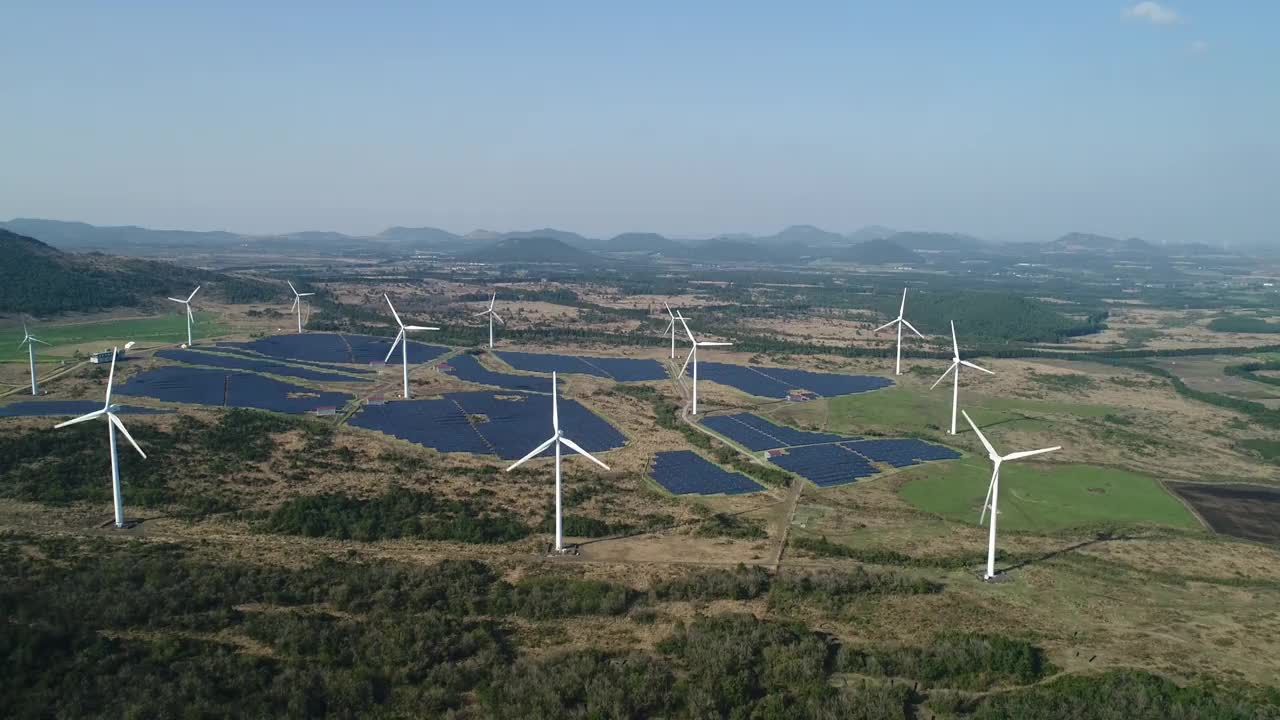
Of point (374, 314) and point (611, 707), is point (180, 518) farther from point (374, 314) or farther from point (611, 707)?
point (374, 314)

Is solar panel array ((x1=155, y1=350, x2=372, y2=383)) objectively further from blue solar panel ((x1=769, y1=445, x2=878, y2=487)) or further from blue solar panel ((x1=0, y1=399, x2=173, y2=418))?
blue solar panel ((x1=769, y1=445, x2=878, y2=487))

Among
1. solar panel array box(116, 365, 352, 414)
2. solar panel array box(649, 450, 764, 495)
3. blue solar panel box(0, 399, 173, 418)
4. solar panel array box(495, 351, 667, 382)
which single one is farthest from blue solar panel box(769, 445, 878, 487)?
blue solar panel box(0, 399, 173, 418)

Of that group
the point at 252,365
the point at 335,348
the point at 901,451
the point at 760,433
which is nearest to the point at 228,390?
the point at 252,365

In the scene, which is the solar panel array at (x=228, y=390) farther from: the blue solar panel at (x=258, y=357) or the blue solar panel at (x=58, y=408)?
the blue solar panel at (x=258, y=357)

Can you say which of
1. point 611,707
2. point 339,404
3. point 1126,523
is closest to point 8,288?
point 339,404

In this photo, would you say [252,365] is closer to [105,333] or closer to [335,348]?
[335,348]
